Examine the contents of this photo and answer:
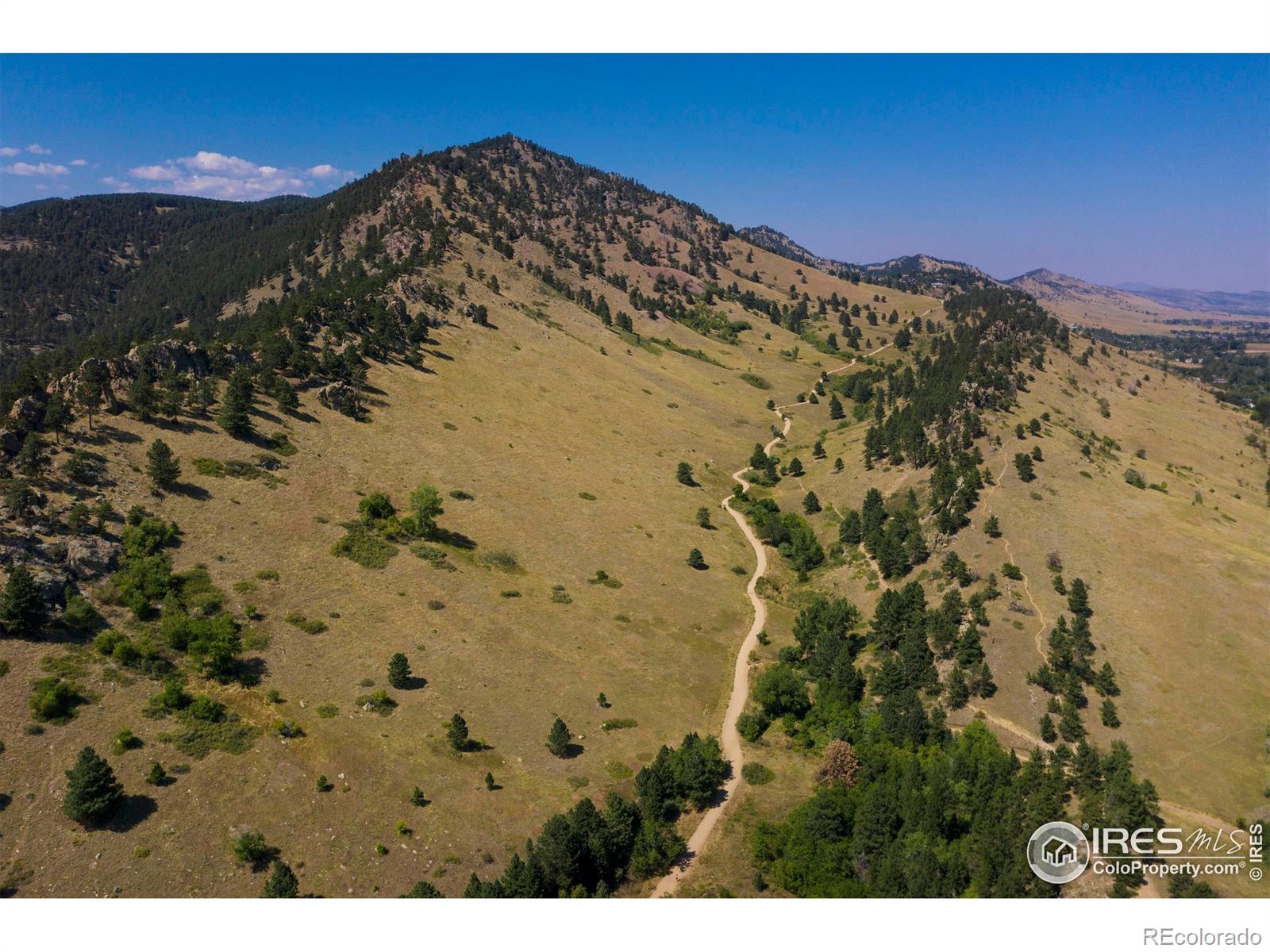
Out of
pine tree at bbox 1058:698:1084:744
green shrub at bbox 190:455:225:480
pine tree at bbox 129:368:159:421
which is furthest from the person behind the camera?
pine tree at bbox 129:368:159:421

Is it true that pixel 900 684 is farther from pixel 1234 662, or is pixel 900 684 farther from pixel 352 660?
pixel 352 660

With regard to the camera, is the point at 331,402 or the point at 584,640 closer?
the point at 584,640

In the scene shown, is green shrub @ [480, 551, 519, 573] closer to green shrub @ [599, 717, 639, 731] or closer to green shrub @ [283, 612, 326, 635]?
green shrub @ [283, 612, 326, 635]

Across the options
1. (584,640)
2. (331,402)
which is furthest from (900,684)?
(331,402)

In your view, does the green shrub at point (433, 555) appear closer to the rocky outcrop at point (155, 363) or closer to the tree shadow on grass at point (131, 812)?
the tree shadow on grass at point (131, 812)

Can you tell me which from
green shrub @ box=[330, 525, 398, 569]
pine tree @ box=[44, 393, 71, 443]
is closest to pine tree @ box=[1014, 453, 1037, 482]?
green shrub @ box=[330, 525, 398, 569]

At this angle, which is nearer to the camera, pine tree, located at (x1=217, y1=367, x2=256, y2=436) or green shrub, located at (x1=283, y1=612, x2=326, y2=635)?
green shrub, located at (x1=283, y1=612, x2=326, y2=635)
